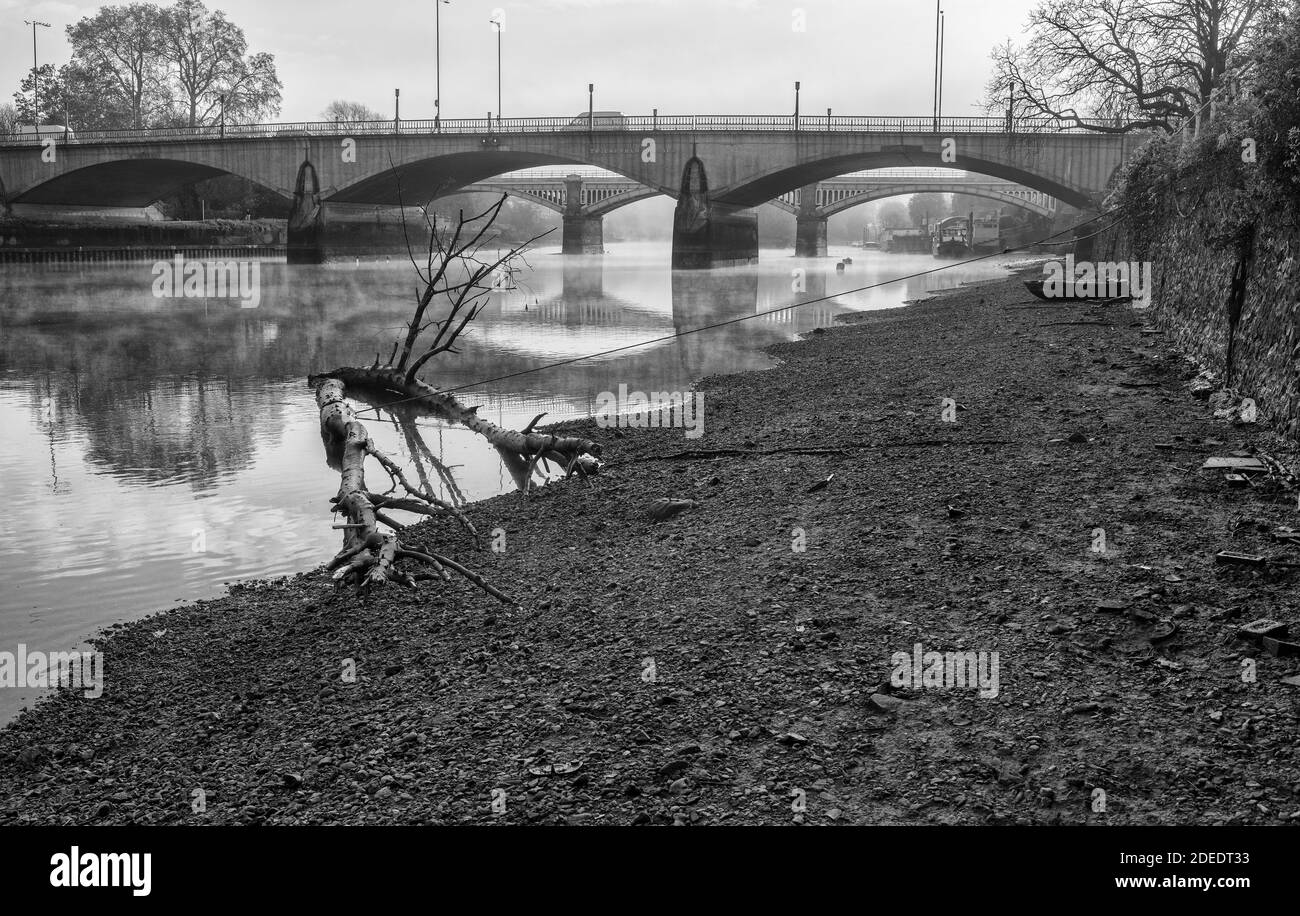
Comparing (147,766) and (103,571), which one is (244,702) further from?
(103,571)

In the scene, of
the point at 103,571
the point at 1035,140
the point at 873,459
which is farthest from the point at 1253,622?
the point at 1035,140

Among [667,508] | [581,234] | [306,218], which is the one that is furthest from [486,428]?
[581,234]

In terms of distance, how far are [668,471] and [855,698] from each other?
18.7 feet

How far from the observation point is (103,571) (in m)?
9.20

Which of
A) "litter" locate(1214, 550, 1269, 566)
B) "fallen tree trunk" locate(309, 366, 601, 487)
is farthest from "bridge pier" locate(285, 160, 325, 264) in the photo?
"litter" locate(1214, 550, 1269, 566)

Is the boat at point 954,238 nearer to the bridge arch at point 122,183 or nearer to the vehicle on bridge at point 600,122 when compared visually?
the vehicle on bridge at point 600,122

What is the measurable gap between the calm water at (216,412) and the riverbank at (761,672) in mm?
1327

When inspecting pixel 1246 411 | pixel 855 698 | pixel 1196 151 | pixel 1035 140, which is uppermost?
pixel 1035 140

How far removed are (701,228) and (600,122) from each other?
8.96 meters

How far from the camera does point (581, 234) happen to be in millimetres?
104750

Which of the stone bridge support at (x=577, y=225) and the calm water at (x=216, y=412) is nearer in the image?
the calm water at (x=216, y=412)

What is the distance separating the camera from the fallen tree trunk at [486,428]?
1215cm

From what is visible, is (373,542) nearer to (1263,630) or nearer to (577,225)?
(1263,630)

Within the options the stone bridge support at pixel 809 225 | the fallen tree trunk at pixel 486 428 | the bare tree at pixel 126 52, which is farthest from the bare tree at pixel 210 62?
the fallen tree trunk at pixel 486 428
